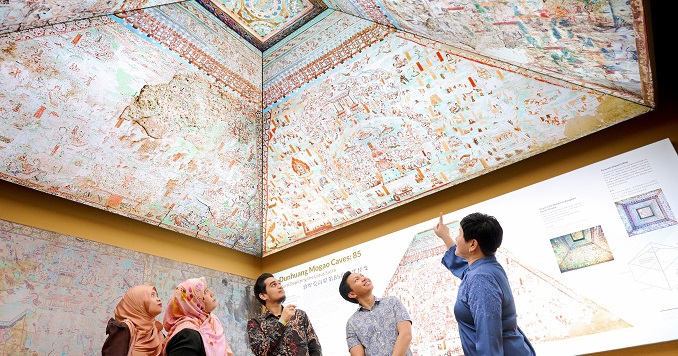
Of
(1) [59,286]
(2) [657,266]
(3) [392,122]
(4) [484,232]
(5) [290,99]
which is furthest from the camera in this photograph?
(5) [290,99]

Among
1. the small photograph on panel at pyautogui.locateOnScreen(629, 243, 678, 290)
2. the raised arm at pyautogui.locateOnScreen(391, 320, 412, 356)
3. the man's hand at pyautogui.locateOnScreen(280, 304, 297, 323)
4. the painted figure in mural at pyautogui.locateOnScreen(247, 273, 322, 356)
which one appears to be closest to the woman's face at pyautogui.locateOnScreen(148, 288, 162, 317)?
the painted figure in mural at pyautogui.locateOnScreen(247, 273, 322, 356)

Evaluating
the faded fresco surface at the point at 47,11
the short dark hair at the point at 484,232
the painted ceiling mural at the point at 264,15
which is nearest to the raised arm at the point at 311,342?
the short dark hair at the point at 484,232

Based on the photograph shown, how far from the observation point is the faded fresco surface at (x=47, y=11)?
4.03m

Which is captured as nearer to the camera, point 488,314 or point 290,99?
point 488,314

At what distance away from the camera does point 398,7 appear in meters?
5.05

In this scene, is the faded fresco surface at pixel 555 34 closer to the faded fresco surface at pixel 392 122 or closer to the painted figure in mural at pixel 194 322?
the faded fresco surface at pixel 392 122

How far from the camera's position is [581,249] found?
455 centimetres

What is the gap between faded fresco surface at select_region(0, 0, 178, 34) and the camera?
403 centimetres

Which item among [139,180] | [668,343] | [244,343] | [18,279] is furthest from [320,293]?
[668,343]

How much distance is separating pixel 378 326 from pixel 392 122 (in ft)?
9.46

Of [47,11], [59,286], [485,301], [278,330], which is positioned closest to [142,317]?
[278,330]

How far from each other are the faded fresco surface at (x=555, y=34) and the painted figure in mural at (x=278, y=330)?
3.07m

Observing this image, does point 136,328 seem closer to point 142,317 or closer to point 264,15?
point 142,317

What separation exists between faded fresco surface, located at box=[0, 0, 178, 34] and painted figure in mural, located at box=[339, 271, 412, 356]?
3527mm
